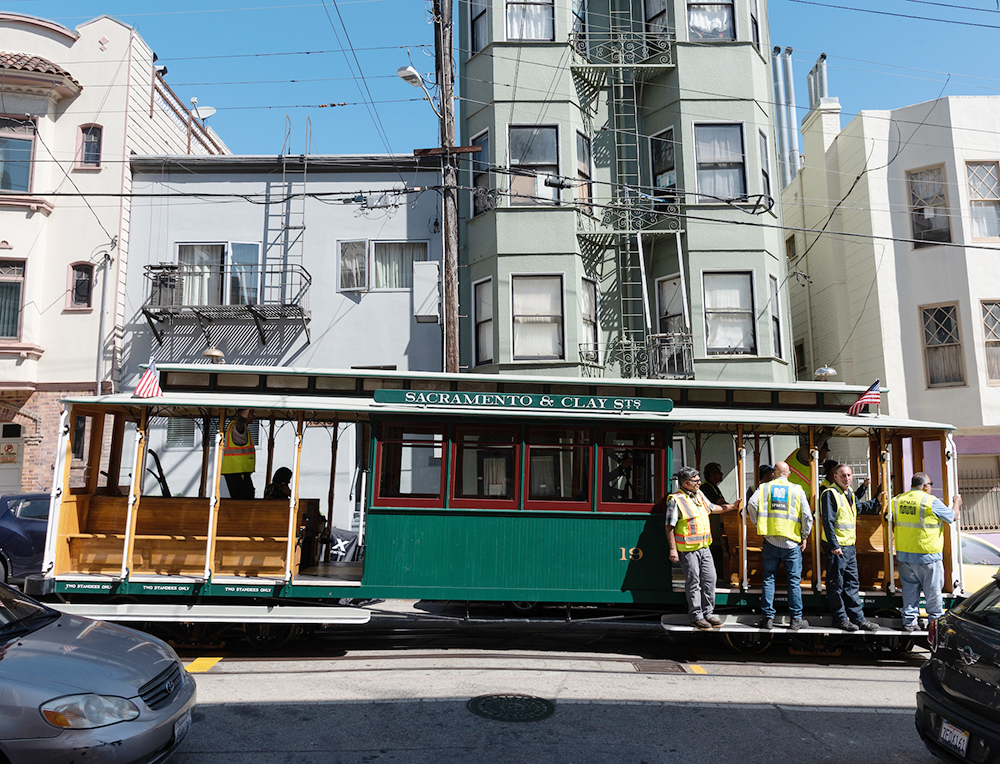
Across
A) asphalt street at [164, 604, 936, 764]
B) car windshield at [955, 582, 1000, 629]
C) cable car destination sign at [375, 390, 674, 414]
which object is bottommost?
asphalt street at [164, 604, 936, 764]

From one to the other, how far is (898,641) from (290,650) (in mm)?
7482

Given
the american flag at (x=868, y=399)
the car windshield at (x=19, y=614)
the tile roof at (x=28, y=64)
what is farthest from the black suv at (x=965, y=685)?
the tile roof at (x=28, y=64)

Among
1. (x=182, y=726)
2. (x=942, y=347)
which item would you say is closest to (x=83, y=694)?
(x=182, y=726)

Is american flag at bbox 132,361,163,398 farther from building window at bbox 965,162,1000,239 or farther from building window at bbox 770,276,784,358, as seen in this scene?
building window at bbox 965,162,1000,239

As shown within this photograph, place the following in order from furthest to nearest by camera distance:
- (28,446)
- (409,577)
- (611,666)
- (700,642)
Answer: (28,446)
(700,642)
(409,577)
(611,666)

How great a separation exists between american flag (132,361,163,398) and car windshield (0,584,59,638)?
3.49 m

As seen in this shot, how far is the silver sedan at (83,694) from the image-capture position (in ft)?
13.9

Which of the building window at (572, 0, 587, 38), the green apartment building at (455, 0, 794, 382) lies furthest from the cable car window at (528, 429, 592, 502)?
the building window at (572, 0, 587, 38)

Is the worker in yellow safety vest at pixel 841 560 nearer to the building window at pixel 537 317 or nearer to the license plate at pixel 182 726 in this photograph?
the license plate at pixel 182 726

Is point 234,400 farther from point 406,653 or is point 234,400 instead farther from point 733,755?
point 733,755

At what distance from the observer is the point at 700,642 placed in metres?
9.65

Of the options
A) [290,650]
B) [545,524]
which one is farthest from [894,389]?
[290,650]

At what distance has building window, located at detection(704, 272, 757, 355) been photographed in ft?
53.1

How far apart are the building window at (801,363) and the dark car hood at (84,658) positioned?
20113mm
